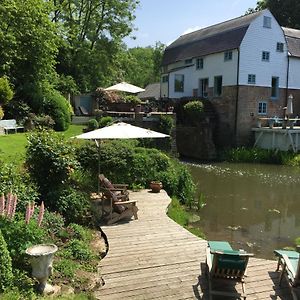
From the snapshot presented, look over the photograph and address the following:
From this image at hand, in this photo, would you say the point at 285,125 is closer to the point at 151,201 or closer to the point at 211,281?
the point at 151,201

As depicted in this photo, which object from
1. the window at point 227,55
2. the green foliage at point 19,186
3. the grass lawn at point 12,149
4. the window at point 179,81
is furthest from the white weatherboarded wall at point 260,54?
the green foliage at point 19,186

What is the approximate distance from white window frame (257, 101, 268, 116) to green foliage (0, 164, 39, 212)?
2422 centimetres

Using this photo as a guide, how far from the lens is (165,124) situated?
23703 millimetres

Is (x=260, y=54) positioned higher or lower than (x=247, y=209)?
higher

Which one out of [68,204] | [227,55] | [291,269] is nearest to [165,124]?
[227,55]

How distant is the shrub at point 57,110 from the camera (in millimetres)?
21328

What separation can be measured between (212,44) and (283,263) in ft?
92.3

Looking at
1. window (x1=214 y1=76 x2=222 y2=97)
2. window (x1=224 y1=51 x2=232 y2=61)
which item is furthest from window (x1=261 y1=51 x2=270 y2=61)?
window (x1=214 y1=76 x2=222 y2=97)

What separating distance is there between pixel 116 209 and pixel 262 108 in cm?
2339

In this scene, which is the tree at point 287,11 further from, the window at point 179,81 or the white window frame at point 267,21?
the window at point 179,81

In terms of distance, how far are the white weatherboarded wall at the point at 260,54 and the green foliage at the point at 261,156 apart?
549 centimetres

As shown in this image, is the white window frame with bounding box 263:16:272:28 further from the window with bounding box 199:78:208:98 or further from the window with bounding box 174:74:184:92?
the window with bounding box 174:74:184:92

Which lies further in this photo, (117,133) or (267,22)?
(267,22)

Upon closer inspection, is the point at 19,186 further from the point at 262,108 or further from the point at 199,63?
the point at 199,63
